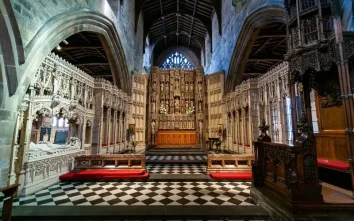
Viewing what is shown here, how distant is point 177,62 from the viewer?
2441cm

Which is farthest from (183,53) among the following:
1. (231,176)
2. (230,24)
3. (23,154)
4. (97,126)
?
(23,154)

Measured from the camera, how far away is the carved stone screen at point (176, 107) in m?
12.8

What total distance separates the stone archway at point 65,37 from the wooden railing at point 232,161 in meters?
5.08

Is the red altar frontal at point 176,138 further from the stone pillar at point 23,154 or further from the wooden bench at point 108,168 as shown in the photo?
the stone pillar at point 23,154

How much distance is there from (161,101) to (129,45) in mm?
4501

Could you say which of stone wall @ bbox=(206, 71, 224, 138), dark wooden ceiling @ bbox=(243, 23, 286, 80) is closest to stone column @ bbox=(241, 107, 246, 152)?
stone wall @ bbox=(206, 71, 224, 138)

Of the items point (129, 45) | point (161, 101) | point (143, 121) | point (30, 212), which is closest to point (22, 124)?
point (30, 212)

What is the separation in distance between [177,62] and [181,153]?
1757 centimetres

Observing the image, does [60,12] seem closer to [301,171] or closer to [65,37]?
[65,37]

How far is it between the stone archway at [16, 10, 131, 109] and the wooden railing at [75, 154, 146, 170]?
113 inches

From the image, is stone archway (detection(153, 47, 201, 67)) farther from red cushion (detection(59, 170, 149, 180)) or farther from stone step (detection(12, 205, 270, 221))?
stone step (detection(12, 205, 270, 221))

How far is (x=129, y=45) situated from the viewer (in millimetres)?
11906

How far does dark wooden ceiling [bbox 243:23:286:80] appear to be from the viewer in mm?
9032

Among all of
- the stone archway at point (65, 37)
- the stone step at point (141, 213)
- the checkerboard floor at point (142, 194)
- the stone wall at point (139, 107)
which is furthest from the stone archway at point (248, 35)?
the stone archway at point (65, 37)
